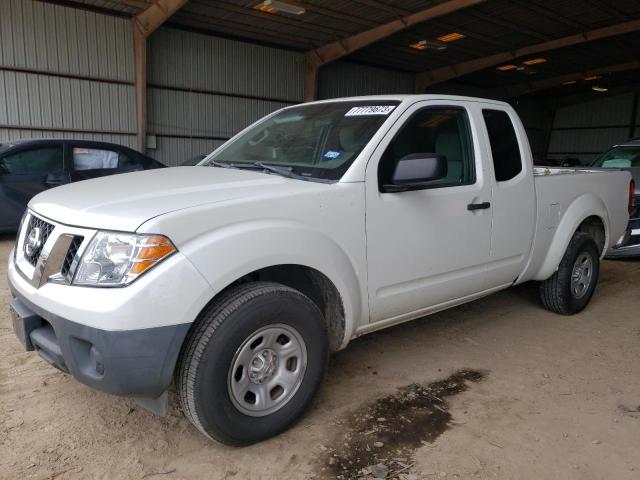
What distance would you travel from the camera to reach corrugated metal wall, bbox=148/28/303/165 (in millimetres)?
14625

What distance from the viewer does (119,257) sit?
211 centimetres

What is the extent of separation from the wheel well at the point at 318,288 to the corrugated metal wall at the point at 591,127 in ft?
88.7

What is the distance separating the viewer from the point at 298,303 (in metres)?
2.49

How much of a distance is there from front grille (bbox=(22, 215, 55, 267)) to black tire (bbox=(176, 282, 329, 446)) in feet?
2.88

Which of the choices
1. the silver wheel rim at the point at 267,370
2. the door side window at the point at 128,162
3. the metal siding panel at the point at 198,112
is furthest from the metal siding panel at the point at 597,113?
the silver wheel rim at the point at 267,370

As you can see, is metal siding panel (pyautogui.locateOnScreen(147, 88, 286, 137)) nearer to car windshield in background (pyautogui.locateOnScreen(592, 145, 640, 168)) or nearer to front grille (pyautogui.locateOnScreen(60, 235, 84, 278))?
car windshield in background (pyautogui.locateOnScreen(592, 145, 640, 168))

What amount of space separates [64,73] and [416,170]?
1275 cm

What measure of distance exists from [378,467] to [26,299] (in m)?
1.82

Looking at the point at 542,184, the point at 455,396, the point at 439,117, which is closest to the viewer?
the point at 455,396

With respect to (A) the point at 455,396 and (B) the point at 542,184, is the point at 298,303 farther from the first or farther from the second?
(B) the point at 542,184

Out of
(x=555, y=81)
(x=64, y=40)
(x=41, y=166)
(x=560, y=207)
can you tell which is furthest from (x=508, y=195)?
(x=555, y=81)

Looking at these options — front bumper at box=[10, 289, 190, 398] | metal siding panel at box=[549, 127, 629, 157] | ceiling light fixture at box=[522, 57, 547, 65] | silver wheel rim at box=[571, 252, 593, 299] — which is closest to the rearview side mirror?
front bumper at box=[10, 289, 190, 398]

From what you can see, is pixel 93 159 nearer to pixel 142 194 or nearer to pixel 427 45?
pixel 142 194

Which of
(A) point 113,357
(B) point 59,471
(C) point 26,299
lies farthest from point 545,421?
(C) point 26,299
